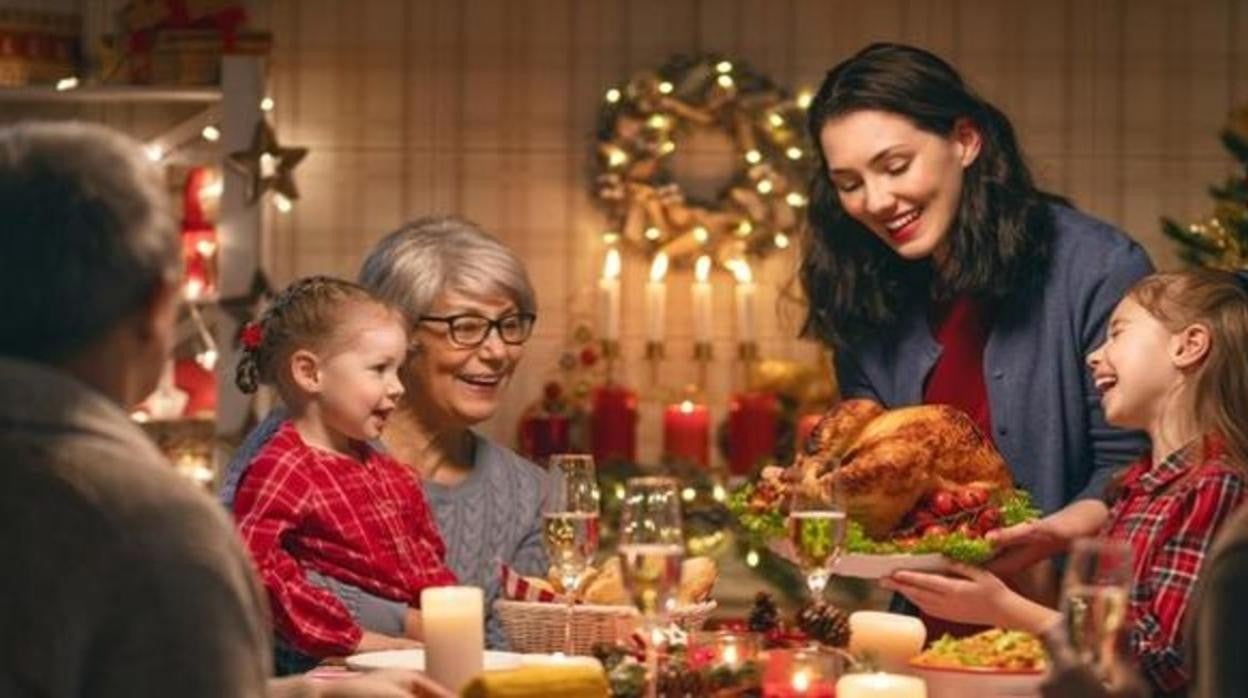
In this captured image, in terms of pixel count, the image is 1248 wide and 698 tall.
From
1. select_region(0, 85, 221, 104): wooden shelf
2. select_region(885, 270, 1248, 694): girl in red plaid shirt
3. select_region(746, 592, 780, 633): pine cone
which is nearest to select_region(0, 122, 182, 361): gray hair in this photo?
select_region(746, 592, 780, 633): pine cone

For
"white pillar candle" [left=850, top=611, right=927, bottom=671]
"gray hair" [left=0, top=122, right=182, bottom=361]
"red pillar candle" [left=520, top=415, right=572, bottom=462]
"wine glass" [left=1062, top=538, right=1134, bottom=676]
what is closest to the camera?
"gray hair" [left=0, top=122, right=182, bottom=361]

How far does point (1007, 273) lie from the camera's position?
389 centimetres

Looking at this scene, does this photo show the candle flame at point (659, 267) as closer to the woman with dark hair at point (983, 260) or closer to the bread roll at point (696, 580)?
the woman with dark hair at point (983, 260)

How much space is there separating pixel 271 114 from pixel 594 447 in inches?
52.5

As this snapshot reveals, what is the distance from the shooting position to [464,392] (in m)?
3.99

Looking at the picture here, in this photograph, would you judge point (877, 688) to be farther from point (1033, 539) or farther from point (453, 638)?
point (1033, 539)

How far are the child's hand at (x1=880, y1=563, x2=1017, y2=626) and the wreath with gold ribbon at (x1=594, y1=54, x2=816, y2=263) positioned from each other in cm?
412

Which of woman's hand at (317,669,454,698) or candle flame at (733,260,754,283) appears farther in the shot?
candle flame at (733,260,754,283)

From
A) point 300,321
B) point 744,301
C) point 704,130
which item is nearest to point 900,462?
point 300,321

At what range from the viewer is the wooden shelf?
6.99 metres

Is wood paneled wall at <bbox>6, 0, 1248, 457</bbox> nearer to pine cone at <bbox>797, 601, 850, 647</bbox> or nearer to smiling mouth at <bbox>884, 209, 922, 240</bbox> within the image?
smiling mouth at <bbox>884, 209, 922, 240</bbox>

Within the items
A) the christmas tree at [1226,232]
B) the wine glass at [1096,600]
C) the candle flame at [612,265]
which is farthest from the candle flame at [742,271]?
the wine glass at [1096,600]

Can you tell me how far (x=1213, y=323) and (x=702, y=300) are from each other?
3.87 meters

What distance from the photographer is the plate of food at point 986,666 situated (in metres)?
2.89
